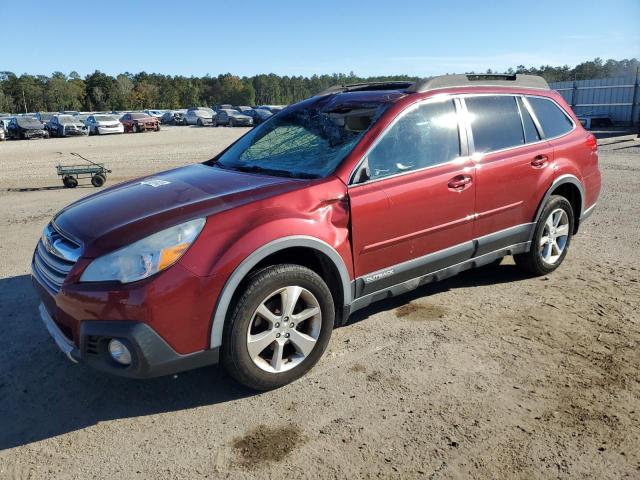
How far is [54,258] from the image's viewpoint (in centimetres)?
322

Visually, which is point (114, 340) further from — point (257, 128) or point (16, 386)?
point (257, 128)

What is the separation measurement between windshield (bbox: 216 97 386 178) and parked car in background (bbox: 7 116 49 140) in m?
33.9

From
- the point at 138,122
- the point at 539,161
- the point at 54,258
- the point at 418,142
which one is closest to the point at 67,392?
the point at 54,258

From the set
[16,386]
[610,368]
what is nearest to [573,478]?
[610,368]

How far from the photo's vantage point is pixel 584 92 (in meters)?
30.7

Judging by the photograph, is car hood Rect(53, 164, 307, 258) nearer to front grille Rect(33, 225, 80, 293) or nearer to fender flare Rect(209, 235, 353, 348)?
front grille Rect(33, 225, 80, 293)

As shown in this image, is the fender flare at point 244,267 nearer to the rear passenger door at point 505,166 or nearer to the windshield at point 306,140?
the windshield at point 306,140

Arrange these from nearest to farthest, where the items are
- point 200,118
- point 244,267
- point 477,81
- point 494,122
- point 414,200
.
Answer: point 244,267 < point 414,200 < point 494,122 < point 477,81 < point 200,118

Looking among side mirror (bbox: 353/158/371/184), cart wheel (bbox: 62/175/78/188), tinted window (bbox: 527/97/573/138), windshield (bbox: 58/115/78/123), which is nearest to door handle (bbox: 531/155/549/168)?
tinted window (bbox: 527/97/573/138)

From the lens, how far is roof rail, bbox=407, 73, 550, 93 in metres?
4.07

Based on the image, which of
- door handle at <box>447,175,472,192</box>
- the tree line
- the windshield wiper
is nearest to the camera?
the windshield wiper

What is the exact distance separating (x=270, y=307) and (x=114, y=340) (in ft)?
2.97

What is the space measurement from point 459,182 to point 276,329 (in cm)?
186

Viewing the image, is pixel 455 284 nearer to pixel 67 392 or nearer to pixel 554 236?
pixel 554 236
